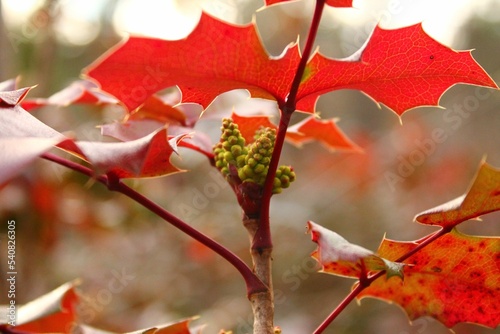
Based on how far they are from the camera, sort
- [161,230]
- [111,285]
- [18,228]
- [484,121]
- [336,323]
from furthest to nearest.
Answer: [484,121]
[161,230]
[336,323]
[111,285]
[18,228]

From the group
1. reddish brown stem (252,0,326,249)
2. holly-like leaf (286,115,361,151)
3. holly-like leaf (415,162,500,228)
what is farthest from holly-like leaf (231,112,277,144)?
holly-like leaf (415,162,500,228)

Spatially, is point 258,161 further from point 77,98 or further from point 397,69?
point 77,98

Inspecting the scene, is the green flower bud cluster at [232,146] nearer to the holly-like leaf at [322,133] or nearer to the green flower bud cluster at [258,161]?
the green flower bud cluster at [258,161]

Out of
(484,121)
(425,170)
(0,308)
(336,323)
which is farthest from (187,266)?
(484,121)

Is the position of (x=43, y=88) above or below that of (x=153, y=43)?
below

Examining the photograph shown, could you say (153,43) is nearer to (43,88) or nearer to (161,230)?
(43,88)

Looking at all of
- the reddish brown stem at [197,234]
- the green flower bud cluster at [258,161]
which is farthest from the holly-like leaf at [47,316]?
the green flower bud cluster at [258,161]

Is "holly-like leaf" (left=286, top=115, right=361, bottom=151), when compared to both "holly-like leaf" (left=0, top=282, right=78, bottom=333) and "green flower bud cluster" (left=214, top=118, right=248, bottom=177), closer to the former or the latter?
"green flower bud cluster" (left=214, top=118, right=248, bottom=177)
